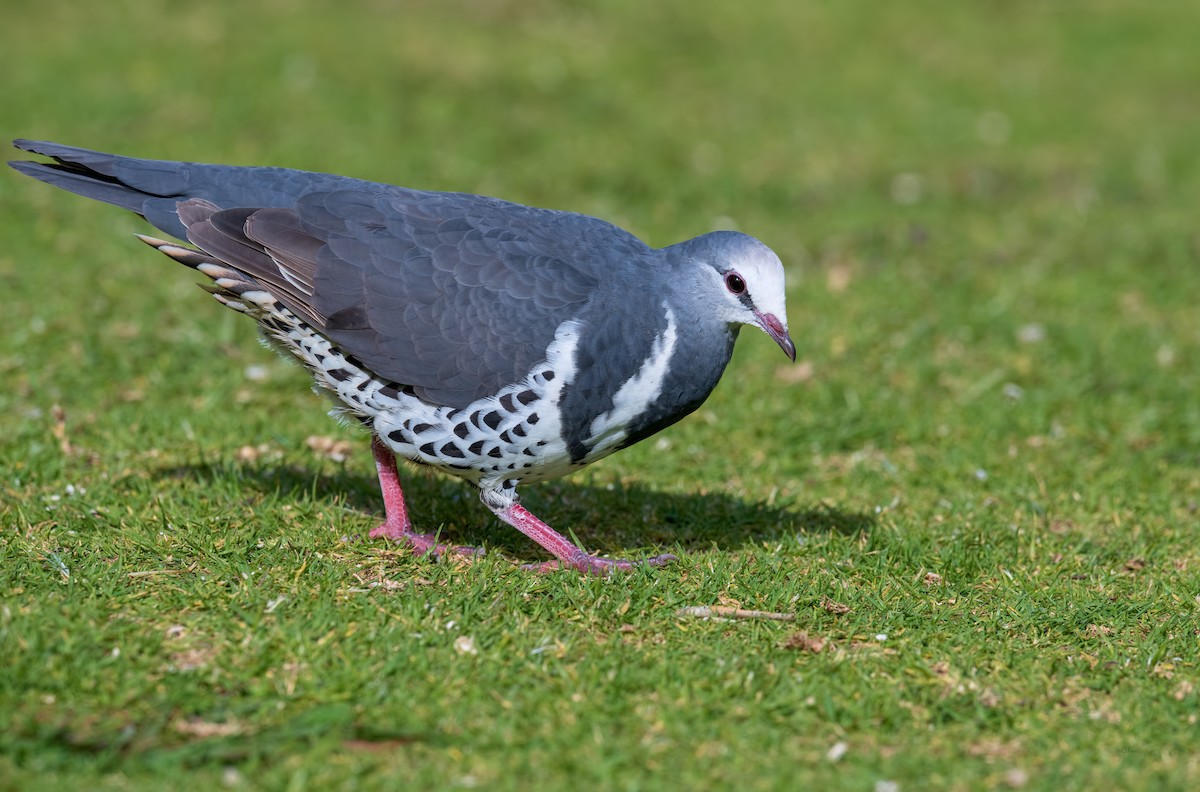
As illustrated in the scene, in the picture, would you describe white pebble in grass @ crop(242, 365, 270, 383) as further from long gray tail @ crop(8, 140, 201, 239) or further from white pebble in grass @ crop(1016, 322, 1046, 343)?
white pebble in grass @ crop(1016, 322, 1046, 343)

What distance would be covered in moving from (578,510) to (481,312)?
1.39 metres

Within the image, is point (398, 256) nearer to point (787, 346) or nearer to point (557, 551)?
point (557, 551)

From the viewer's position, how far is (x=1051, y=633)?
5090mm

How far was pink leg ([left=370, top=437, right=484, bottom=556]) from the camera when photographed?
5.53 m

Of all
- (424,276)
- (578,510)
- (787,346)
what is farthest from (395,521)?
(787,346)

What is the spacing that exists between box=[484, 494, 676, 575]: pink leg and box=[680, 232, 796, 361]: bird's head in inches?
41.2

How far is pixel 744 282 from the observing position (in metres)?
5.24

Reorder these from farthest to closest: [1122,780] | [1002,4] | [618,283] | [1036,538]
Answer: [1002,4]
[1036,538]
[618,283]
[1122,780]

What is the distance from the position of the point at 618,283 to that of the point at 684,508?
54.3 inches

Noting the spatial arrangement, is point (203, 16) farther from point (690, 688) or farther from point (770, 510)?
point (690, 688)

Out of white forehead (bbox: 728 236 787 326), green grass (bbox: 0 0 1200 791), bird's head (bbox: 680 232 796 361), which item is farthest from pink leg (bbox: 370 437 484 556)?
white forehead (bbox: 728 236 787 326)

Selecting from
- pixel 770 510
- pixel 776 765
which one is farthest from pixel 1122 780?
pixel 770 510

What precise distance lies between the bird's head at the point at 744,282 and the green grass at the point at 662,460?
1013 millimetres

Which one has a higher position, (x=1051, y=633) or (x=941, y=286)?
(x=941, y=286)
